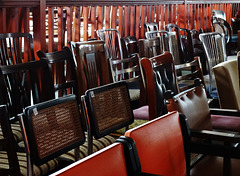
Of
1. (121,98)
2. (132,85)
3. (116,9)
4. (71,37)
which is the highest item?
(116,9)

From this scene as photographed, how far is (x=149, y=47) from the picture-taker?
136 inches

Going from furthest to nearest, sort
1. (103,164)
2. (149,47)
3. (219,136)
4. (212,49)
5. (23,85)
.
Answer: (212,49)
(149,47)
(23,85)
(219,136)
(103,164)

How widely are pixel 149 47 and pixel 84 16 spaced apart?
4.05 feet

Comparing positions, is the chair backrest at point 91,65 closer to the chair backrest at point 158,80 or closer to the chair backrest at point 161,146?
the chair backrest at point 158,80

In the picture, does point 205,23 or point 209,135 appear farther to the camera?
point 205,23

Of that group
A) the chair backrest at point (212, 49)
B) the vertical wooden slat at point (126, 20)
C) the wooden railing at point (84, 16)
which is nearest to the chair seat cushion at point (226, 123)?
the chair backrest at point (212, 49)

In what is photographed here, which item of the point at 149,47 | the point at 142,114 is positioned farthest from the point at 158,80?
the point at 149,47

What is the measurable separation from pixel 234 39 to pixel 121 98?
541cm

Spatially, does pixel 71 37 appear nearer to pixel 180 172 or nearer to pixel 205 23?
pixel 180 172

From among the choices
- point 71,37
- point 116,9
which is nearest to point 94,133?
point 71,37

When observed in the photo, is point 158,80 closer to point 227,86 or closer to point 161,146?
point 227,86

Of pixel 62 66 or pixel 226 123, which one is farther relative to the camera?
pixel 62 66

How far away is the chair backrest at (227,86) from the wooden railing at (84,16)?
187 cm

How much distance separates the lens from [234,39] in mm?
6996
